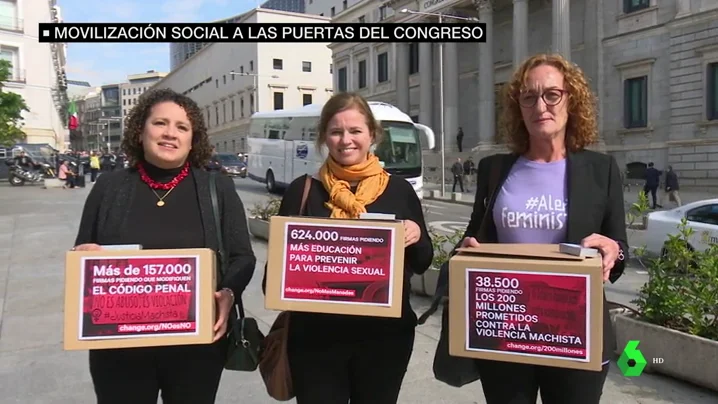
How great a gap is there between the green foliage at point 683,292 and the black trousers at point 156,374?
12.2 feet

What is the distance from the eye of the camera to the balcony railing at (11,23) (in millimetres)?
51312

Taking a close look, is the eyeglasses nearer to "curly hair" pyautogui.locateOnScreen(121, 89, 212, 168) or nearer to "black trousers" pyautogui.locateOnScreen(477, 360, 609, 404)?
"black trousers" pyautogui.locateOnScreen(477, 360, 609, 404)

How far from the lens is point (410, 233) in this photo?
2.56m

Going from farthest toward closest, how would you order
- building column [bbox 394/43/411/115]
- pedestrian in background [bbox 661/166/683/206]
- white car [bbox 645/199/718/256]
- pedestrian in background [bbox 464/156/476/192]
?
building column [bbox 394/43/411/115]
pedestrian in background [bbox 464/156/476/192]
pedestrian in background [bbox 661/166/683/206]
white car [bbox 645/199/718/256]

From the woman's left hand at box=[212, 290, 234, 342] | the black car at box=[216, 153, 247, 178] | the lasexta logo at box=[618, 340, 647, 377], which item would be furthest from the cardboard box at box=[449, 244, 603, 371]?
the black car at box=[216, 153, 247, 178]

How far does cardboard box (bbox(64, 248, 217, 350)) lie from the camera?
236cm

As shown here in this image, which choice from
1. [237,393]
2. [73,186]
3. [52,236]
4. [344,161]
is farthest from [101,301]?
[73,186]

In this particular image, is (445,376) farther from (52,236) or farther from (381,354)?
(52,236)

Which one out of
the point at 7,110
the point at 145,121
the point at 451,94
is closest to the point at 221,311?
the point at 145,121

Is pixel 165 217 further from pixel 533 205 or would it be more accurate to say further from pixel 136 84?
pixel 136 84

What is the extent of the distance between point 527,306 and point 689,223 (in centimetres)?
935

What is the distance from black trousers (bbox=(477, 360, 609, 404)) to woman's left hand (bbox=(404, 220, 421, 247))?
58cm

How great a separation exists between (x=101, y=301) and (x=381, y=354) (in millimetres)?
1186

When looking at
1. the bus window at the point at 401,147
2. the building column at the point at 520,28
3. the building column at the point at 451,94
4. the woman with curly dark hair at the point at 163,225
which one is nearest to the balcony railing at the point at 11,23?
the building column at the point at 451,94
